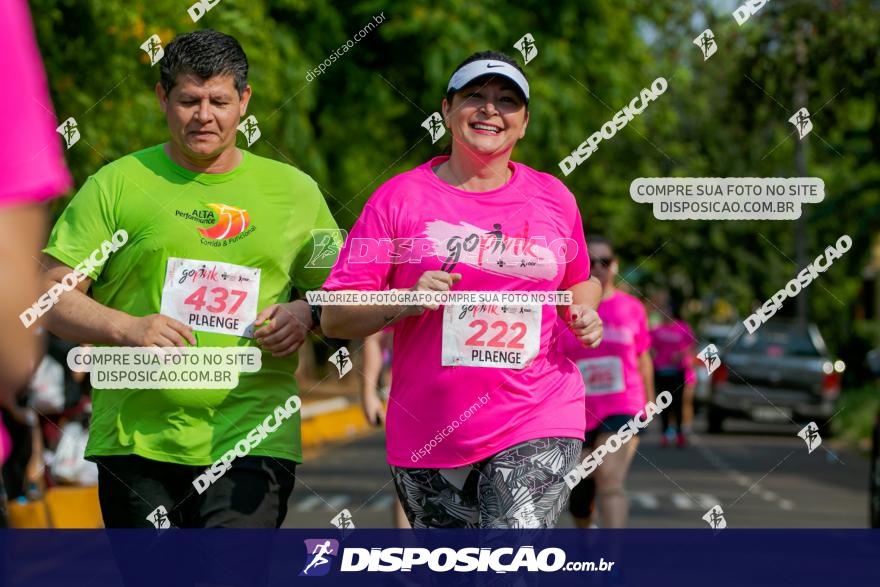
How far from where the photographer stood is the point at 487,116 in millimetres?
5273

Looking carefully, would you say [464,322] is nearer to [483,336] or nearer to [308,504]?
[483,336]

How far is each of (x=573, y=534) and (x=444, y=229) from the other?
0.94 m

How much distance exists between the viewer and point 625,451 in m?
9.30

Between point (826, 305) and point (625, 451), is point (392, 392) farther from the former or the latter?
point (826, 305)

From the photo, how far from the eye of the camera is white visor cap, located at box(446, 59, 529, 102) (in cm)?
523

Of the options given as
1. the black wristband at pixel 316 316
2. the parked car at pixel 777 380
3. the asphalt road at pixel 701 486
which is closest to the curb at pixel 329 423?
the asphalt road at pixel 701 486

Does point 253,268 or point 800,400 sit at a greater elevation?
point 800,400

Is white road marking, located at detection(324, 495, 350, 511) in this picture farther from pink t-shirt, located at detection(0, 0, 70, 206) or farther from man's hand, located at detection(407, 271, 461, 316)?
pink t-shirt, located at detection(0, 0, 70, 206)

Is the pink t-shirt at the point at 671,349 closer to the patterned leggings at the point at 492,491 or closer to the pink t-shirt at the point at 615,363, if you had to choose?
the pink t-shirt at the point at 615,363

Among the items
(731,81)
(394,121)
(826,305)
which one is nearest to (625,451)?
(731,81)

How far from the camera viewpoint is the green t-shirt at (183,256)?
5.06m

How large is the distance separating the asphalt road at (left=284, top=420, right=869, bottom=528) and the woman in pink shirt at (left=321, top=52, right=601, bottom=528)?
385 cm

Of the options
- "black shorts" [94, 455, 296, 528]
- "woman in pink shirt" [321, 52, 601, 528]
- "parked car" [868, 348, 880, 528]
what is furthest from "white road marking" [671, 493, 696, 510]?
"black shorts" [94, 455, 296, 528]

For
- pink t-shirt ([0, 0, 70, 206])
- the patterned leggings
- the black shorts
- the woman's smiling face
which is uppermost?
the woman's smiling face
